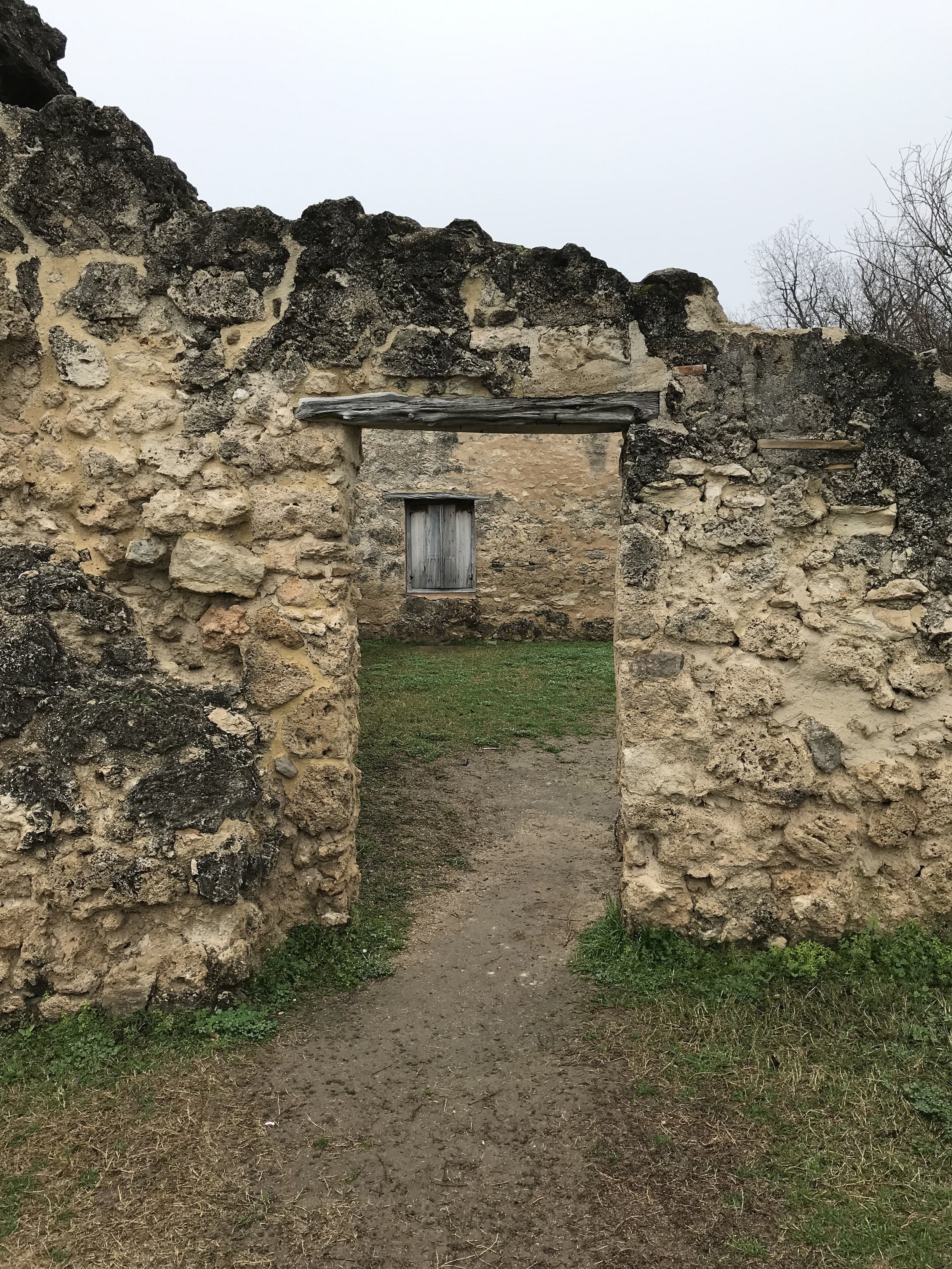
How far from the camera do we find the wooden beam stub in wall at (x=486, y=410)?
389 centimetres

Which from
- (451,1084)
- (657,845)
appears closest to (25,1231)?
(451,1084)

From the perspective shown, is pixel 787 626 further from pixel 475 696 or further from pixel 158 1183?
pixel 475 696

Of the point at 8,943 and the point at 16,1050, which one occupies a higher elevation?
the point at 8,943

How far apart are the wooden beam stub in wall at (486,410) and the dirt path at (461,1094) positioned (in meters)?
2.40

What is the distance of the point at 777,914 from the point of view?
3.91 m

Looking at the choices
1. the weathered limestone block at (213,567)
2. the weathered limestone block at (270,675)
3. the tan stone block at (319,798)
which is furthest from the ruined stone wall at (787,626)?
the weathered limestone block at (213,567)

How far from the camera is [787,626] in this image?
3.87 meters

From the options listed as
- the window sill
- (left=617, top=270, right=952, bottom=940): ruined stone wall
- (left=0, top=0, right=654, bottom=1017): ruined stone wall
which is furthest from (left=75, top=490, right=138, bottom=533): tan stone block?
the window sill

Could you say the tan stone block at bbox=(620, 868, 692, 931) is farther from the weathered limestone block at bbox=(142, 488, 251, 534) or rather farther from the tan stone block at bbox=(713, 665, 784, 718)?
the weathered limestone block at bbox=(142, 488, 251, 534)

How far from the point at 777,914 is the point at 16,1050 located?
3.06 meters

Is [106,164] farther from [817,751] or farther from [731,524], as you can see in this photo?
[817,751]

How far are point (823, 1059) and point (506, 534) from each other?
367 inches

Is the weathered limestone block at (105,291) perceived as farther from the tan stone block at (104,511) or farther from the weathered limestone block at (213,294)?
the tan stone block at (104,511)

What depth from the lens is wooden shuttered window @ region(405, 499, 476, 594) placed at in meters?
12.2
